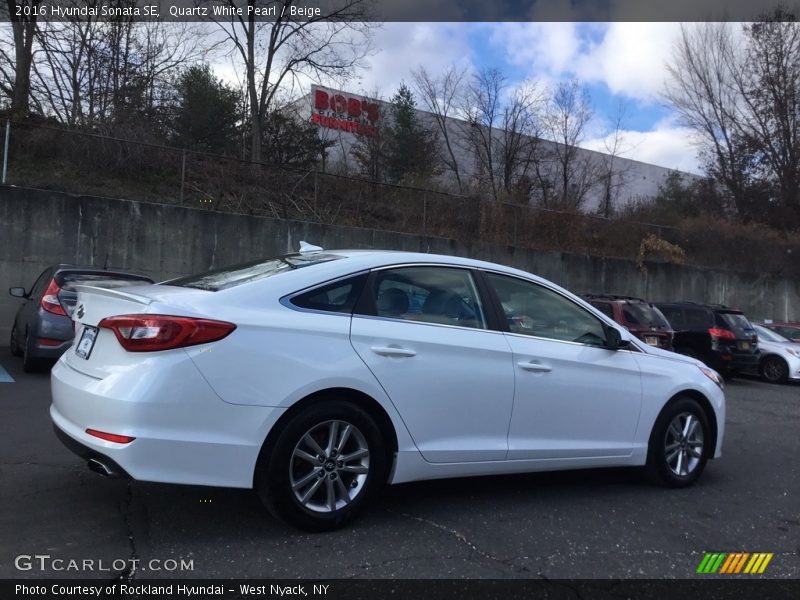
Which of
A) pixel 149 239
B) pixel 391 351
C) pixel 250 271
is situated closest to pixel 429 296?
pixel 391 351

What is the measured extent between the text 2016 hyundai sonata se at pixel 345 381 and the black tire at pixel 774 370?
11.4m

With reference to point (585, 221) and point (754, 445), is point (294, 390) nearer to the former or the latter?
point (754, 445)

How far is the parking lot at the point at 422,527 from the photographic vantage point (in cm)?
379

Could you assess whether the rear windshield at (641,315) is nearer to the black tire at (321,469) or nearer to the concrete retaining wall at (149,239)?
the concrete retaining wall at (149,239)

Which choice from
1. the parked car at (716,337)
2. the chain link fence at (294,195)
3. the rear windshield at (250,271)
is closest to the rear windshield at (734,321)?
the parked car at (716,337)

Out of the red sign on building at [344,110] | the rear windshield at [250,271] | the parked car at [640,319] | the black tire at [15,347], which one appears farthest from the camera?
the red sign on building at [344,110]

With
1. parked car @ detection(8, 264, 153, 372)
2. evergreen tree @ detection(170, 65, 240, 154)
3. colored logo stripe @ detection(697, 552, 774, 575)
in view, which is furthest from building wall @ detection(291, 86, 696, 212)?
colored logo stripe @ detection(697, 552, 774, 575)

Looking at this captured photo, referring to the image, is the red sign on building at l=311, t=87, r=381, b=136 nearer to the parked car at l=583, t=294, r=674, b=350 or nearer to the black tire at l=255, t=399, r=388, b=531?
the parked car at l=583, t=294, r=674, b=350

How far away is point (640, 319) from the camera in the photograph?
42.8 feet

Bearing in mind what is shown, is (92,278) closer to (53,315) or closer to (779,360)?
(53,315)

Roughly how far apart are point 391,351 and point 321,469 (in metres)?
0.80

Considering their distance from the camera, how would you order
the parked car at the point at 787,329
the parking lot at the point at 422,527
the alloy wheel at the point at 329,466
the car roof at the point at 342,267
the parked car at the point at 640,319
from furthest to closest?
the parked car at the point at 787,329, the parked car at the point at 640,319, the car roof at the point at 342,267, the alloy wheel at the point at 329,466, the parking lot at the point at 422,527

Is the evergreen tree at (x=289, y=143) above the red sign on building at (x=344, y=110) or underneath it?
underneath

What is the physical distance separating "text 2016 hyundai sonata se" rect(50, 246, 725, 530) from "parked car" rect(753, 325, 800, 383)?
1141 cm
